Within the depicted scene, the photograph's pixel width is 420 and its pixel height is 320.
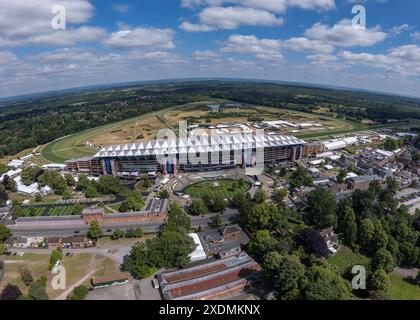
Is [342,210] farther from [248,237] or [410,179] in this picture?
[410,179]

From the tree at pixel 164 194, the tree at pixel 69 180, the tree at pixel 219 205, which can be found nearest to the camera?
the tree at pixel 219 205

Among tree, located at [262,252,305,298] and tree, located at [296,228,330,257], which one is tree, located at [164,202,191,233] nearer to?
tree, located at [262,252,305,298]

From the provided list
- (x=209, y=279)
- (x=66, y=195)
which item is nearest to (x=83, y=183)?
(x=66, y=195)

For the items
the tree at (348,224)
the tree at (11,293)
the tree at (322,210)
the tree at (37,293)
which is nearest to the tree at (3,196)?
the tree at (11,293)

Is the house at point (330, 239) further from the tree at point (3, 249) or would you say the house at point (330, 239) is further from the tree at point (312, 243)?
the tree at point (3, 249)

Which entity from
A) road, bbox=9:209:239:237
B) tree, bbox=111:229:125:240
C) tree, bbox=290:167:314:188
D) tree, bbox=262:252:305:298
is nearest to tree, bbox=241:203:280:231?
road, bbox=9:209:239:237

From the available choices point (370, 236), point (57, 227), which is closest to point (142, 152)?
point (57, 227)

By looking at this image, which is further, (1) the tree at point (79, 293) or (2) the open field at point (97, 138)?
(2) the open field at point (97, 138)

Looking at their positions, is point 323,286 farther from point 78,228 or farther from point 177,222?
point 78,228
